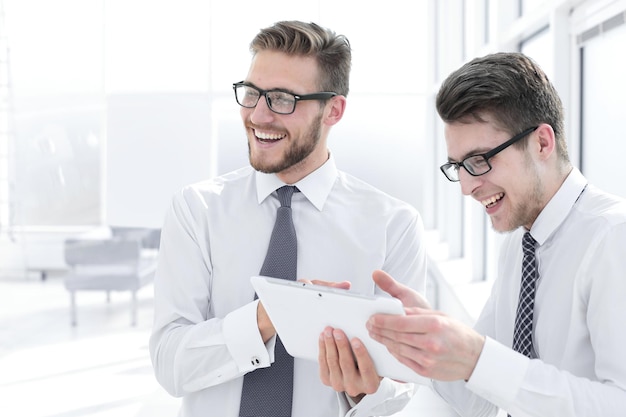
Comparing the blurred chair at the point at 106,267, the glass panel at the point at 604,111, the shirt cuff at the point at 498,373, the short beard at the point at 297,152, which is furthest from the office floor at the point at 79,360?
the shirt cuff at the point at 498,373

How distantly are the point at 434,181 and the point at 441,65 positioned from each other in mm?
1236

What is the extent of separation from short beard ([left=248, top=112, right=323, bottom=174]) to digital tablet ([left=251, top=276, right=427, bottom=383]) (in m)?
0.42

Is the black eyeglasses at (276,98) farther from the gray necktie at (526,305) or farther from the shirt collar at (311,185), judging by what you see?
the gray necktie at (526,305)

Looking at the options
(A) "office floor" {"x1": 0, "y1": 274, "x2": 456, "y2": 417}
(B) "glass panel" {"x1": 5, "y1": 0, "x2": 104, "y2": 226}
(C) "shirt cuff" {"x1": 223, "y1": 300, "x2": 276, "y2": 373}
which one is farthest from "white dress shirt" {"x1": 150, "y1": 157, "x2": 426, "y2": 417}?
(B) "glass panel" {"x1": 5, "y1": 0, "x2": 104, "y2": 226}

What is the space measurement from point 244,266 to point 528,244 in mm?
606

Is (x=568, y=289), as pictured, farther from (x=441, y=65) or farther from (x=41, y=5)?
(x=41, y=5)

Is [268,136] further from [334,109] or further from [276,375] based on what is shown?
[276,375]

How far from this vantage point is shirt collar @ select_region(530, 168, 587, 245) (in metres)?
1.25

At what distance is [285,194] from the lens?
1581 mm

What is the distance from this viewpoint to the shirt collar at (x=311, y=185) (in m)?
1.59

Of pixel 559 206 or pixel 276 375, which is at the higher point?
pixel 559 206

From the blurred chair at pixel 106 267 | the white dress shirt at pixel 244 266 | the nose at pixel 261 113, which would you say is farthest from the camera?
the blurred chair at pixel 106 267

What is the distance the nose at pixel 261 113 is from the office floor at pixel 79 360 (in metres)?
2.72

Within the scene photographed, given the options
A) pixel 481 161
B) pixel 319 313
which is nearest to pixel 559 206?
pixel 481 161
